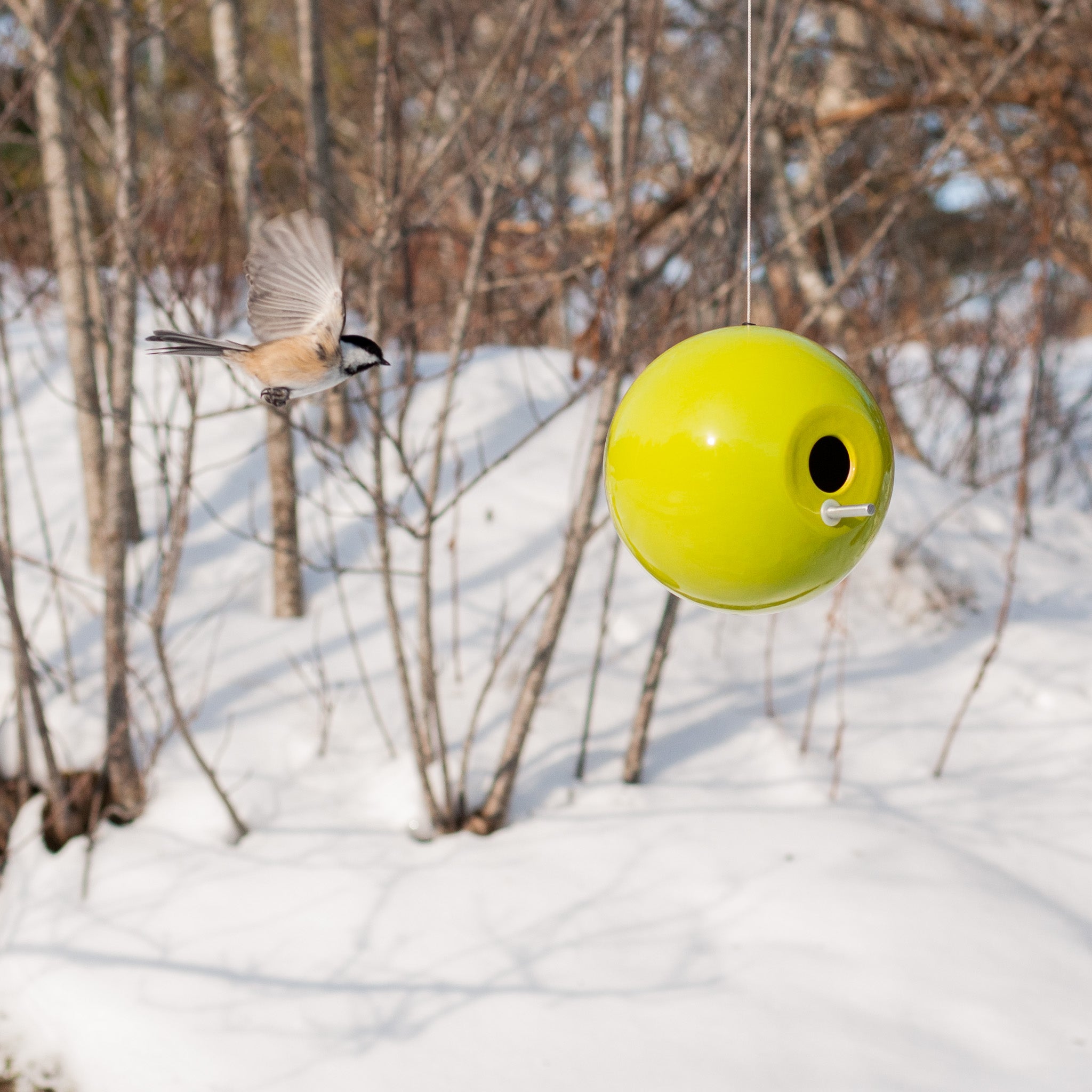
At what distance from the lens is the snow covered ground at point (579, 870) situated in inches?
105

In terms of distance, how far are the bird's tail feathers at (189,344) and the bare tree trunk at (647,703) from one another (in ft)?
8.56

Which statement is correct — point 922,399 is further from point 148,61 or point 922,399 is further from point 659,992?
point 148,61

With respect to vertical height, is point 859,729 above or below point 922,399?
below

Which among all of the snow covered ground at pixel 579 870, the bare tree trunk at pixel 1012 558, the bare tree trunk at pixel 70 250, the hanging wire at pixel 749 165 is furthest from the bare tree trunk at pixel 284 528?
the bare tree trunk at pixel 1012 558

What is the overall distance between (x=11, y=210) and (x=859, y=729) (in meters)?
3.88

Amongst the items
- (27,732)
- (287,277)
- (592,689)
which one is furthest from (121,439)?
(287,277)

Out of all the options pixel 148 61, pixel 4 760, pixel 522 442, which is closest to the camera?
pixel 522 442

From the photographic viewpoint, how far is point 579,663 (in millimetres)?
4617

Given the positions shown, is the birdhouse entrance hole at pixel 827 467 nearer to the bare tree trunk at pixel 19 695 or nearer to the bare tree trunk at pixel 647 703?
the bare tree trunk at pixel 647 703

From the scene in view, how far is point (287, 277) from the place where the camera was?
1.32 metres

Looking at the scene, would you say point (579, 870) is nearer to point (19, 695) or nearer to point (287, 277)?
point (19, 695)

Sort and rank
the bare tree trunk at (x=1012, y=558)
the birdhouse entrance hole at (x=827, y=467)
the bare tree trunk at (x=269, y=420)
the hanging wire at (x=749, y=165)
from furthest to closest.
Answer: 1. the bare tree trunk at (x=269, y=420)
2. the bare tree trunk at (x=1012, y=558)
3. the birdhouse entrance hole at (x=827, y=467)
4. the hanging wire at (x=749, y=165)

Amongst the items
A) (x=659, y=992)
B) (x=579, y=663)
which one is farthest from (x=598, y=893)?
(x=579, y=663)

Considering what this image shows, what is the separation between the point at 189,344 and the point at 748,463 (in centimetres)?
76
